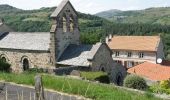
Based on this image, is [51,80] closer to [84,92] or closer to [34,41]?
[84,92]

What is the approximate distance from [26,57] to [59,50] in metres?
3.88

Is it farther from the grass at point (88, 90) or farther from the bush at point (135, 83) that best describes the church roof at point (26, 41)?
the grass at point (88, 90)

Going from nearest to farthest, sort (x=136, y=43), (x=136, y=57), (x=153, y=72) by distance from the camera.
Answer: (x=153, y=72)
(x=136, y=57)
(x=136, y=43)

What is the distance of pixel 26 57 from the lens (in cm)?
3738

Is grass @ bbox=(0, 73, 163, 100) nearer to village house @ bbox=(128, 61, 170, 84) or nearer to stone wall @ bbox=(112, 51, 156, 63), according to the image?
village house @ bbox=(128, 61, 170, 84)

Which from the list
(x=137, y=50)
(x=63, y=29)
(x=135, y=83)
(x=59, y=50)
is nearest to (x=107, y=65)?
(x=59, y=50)

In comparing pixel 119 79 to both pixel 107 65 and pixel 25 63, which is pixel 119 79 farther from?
pixel 25 63

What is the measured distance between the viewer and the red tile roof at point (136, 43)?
2527 inches

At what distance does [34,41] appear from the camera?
37.5 metres

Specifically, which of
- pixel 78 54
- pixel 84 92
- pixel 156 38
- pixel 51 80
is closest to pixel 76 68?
pixel 78 54

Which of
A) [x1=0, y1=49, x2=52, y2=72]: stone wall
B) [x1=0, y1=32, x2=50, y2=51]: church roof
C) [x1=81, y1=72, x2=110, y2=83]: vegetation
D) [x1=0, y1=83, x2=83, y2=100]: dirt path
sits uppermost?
[x1=0, y1=32, x2=50, y2=51]: church roof

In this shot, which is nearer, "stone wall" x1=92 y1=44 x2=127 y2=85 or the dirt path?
the dirt path

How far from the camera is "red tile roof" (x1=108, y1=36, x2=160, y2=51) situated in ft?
211

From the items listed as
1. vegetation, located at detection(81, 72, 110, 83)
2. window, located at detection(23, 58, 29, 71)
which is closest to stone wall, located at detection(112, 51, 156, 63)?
window, located at detection(23, 58, 29, 71)
